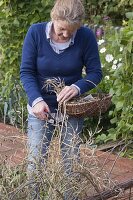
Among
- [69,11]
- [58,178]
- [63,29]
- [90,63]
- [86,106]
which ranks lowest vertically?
[58,178]

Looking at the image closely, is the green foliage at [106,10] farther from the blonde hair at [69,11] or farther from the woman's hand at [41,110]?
the woman's hand at [41,110]

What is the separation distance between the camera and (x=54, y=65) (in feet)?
10.8

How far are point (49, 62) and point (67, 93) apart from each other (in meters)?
0.22

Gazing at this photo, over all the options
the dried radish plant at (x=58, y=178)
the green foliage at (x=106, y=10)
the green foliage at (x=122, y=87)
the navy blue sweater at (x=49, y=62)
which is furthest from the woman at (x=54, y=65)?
the green foliage at (x=106, y=10)

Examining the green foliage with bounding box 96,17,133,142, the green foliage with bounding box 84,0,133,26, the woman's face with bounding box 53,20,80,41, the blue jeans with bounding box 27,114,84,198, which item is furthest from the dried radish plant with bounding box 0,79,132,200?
the green foliage with bounding box 84,0,133,26

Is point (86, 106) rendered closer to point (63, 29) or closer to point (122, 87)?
point (63, 29)

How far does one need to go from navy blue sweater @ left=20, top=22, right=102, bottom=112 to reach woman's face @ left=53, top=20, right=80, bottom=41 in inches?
3.7

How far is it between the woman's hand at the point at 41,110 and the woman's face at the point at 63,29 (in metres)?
0.41

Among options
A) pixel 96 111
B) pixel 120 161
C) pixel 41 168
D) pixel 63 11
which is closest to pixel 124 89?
pixel 120 161

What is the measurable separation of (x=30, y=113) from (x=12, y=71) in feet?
10.2

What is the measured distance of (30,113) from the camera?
3385 mm

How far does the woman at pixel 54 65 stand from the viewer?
320 centimetres

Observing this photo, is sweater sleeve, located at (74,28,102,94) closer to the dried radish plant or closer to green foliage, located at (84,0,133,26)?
the dried radish plant

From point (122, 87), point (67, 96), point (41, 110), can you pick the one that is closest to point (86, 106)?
point (67, 96)
